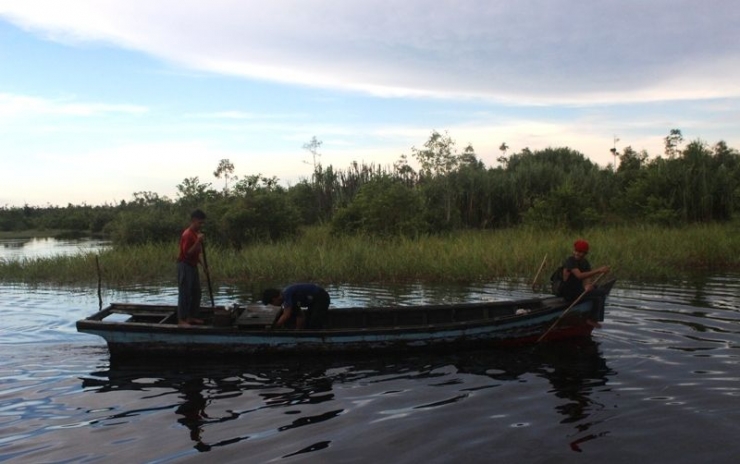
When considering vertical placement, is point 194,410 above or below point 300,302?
below

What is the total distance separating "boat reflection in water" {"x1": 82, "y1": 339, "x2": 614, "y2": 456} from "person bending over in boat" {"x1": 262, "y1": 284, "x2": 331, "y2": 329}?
58 centimetres

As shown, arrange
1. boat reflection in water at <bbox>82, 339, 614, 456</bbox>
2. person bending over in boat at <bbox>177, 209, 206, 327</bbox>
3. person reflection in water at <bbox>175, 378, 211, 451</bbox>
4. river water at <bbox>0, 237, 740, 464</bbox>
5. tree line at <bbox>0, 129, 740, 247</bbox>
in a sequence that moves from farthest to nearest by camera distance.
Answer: tree line at <bbox>0, 129, 740, 247</bbox>, person bending over in boat at <bbox>177, 209, 206, 327</bbox>, boat reflection in water at <bbox>82, 339, 614, 456</bbox>, person reflection in water at <bbox>175, 378, 211, 451</bbox>, river water at <bbox>0, 237, 740, 464</bbox>

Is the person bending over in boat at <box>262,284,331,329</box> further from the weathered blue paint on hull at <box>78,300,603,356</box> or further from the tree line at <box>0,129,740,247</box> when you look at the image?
the tree line at <box>0,129,740,247</box>

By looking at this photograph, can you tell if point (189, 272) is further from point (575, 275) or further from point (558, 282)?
point (575, 275)

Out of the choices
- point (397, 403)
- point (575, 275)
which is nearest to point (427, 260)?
point (575, 275)

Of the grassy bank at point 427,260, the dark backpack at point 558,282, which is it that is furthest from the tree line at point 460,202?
the dark backpack at point 558,282

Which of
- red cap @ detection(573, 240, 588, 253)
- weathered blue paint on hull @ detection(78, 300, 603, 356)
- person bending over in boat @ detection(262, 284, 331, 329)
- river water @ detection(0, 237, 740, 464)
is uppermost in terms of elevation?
red cap @ detection(573, 240, 588, 253)

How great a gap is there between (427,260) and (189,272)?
8783mm

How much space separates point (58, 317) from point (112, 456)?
306 inches

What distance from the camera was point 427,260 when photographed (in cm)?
1680

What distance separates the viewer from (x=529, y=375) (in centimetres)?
798

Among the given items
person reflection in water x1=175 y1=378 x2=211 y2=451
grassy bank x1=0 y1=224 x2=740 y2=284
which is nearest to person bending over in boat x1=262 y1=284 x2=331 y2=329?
person reflection in water x1=175 y1=378 x2=211 y2=451

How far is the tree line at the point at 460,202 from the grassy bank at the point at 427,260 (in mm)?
3660

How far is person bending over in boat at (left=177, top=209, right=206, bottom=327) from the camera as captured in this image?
9016 millimetres
